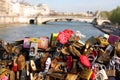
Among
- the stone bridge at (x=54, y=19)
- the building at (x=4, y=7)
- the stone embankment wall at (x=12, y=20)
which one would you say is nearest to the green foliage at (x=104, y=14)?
the stone bridge at (x=54, y=19)

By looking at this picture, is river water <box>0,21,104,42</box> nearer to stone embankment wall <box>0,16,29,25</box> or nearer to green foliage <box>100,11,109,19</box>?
stone embankment wall <box>0,16,29,25</box>

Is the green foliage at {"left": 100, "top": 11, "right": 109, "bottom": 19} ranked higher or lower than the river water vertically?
lower

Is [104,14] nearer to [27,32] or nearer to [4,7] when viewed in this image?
[4,7]

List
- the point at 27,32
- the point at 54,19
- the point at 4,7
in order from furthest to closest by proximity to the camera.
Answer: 1. the point at 54,19
2. the point at 4,7
3. the point at 27,32

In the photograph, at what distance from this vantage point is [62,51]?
17.0 ft

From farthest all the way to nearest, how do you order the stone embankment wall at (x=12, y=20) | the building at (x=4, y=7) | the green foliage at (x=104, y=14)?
the green foliage at (x=104, y=14)
the building at (x=4, y=7)
the stone embankment wall at (x=12, y=20)

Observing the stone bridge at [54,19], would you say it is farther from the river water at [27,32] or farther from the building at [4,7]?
the river water at [27,32]

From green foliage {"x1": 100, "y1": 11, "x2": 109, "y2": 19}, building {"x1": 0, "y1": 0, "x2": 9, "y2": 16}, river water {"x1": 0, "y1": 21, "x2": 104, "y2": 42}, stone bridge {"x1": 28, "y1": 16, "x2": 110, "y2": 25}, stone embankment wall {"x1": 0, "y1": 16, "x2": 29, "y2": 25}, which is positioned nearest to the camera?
river water {"x1": 0, "y1": 21, "x2": 104, "y2": 42}

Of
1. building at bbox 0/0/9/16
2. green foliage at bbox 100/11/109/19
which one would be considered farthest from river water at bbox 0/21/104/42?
green foliage at bbox 100/11/109/19

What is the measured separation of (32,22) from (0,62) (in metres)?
88.2

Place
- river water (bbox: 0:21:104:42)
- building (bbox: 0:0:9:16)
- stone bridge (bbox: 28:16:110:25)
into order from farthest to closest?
stone bridge (bbox: 28:16:110:25), building (bbox: 0:0:9:16), river water (bbox: 0:21:104:42)

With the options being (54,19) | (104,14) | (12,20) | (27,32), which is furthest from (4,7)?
(104,14)

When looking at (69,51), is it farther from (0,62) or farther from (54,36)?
(0,62)

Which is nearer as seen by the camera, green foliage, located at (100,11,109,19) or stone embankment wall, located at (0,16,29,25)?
stone embankment wall, located at (0,16,29,25)
